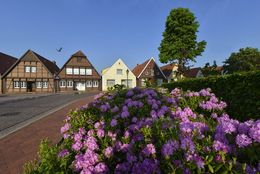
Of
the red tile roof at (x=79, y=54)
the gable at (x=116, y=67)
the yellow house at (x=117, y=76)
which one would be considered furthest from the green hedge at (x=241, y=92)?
the gable at (x=116, y=67)

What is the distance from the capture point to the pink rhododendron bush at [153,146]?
1.91 metres

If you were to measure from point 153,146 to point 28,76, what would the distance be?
49446 mm

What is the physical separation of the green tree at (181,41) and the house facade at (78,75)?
18.2 m

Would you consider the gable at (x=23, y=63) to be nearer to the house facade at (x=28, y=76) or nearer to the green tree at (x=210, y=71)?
the house facade at (x=28, y=76)

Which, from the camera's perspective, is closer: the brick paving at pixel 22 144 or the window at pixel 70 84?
the brick paving at pixel 22 144

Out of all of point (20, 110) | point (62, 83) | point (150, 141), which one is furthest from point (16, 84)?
point (150, 141)

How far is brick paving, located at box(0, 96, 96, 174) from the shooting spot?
16.3 ft

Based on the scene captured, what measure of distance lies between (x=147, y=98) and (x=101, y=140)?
131cm

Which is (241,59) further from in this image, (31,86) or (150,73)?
(31,86)

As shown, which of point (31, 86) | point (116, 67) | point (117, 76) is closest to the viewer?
point (31, 86)

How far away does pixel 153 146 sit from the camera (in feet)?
7.41

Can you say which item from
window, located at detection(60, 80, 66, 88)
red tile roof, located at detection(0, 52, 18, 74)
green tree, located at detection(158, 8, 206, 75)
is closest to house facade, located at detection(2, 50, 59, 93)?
window, located at detection(60, 80, 66, 88)

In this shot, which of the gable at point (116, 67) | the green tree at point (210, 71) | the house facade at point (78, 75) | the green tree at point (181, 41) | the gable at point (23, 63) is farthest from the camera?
the gable at point (116, 67)

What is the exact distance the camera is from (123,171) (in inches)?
96.3
